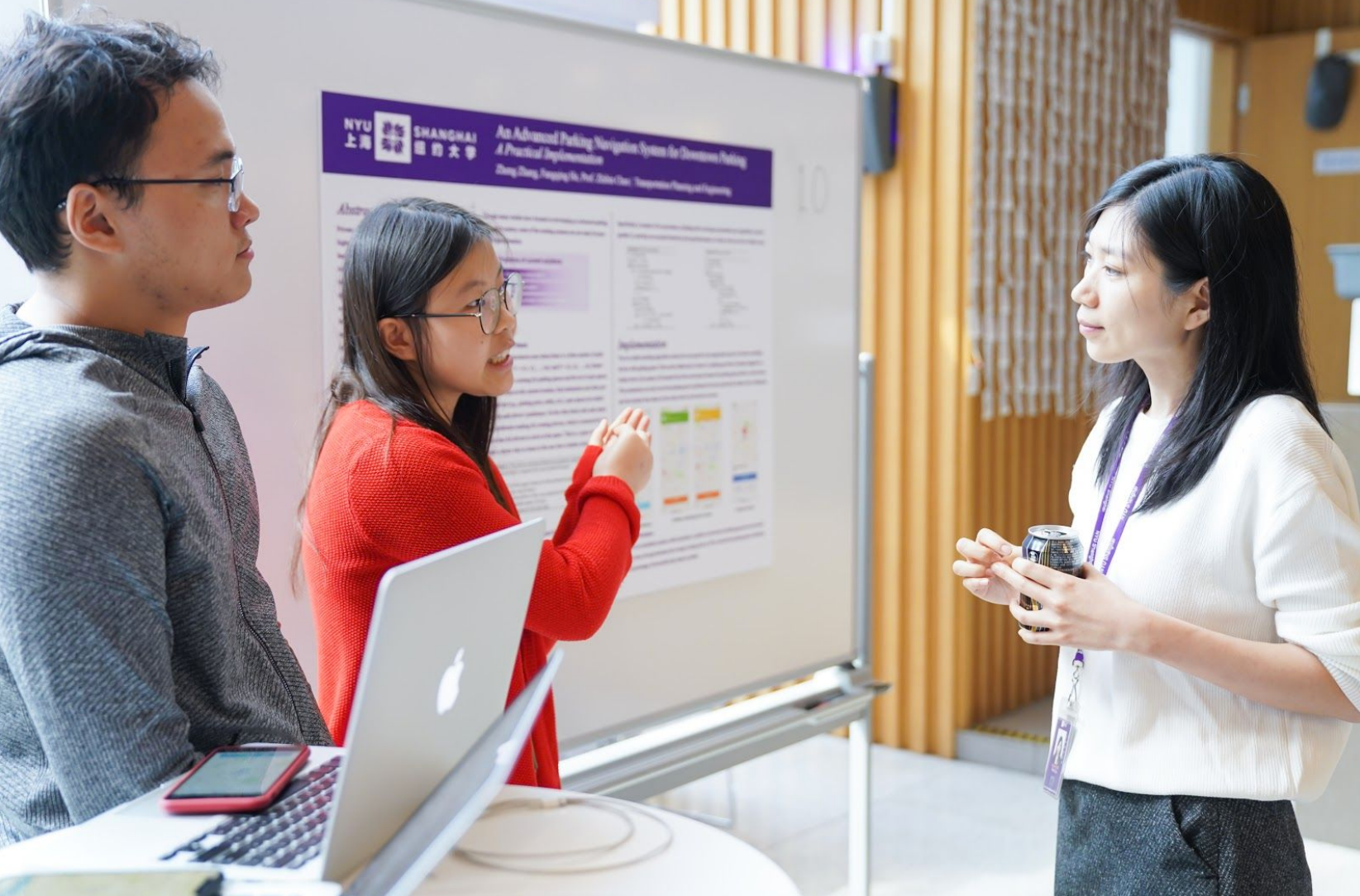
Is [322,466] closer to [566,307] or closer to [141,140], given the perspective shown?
[141,140]

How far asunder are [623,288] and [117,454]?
142 centimetres

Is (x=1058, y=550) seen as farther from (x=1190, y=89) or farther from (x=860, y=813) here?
(x=1190, y=89)

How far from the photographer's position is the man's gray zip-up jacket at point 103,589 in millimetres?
996

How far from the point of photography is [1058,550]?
1.50m

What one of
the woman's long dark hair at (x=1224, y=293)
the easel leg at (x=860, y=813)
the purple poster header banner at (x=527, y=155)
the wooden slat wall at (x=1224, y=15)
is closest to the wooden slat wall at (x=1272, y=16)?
Result: the wooden slat wall at (x=1224, y=15)

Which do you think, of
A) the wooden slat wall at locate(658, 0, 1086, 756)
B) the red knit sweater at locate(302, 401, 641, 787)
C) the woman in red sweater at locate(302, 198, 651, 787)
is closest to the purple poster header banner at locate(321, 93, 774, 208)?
the woman in red sweater at locate(302, 198, 651, 787)

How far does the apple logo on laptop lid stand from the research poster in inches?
42.3

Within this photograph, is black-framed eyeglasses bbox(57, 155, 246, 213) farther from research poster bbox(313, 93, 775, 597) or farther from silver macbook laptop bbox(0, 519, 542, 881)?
research poster bbox(313, 93, 775, 597)

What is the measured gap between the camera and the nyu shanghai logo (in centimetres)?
196

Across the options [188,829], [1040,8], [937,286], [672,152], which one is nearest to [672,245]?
[672,152]

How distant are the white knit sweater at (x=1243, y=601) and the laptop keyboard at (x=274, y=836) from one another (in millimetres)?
1017

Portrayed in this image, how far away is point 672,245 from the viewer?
2461 mm

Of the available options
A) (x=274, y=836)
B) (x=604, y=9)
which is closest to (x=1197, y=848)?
(x=274, y=836)

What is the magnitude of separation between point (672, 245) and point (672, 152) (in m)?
0.19
